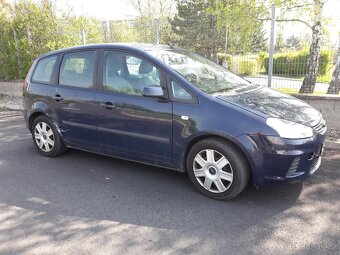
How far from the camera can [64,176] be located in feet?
15.0

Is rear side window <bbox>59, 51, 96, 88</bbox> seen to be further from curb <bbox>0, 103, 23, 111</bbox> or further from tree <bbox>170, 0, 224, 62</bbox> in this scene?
tree <bbox>170, 0, 224, 62</bbox>

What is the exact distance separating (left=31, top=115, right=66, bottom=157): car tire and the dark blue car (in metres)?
0.02

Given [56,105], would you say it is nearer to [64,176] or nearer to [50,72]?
[50,72]

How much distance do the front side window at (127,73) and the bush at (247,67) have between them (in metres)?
3.46

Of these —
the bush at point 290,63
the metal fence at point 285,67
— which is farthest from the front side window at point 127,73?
the bush at point 290,63

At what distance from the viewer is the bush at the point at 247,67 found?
23.1 ft

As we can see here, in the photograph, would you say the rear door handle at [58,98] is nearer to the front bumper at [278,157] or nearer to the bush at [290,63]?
the front bumper at [278,157]

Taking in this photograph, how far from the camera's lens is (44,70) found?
206 inches

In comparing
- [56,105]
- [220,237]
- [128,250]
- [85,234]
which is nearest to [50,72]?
[56,105]

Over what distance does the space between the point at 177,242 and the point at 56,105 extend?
2882 mm

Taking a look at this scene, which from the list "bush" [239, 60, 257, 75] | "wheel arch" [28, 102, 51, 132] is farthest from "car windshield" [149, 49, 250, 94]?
"bush" [239, 60, 257, 75]

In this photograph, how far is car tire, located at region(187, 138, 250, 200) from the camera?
3.57 meters

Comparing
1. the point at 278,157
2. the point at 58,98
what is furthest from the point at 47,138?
the point at 278,157

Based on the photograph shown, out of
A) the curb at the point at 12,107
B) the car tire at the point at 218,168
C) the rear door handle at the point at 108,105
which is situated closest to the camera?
the car tire at the point at 218,168
